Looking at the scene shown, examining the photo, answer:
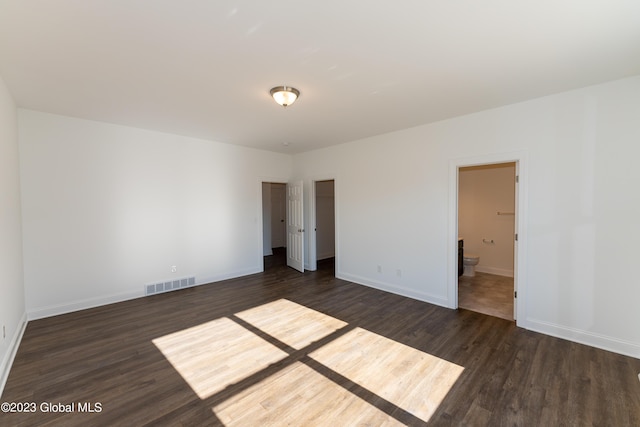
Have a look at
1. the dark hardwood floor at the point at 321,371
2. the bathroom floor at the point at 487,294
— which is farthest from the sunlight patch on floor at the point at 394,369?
the bathroom floor at the point at 487,294

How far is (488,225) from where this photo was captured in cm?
569

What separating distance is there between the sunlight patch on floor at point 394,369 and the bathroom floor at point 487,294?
1.70 m

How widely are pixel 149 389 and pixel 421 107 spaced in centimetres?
412

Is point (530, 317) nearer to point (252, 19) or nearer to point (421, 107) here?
point (421, 107)

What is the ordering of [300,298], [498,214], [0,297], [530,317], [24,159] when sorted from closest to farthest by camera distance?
[0,297], [530,317], [24,159], [300,298], [498,214]

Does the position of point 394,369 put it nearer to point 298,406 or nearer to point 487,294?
point 298,406

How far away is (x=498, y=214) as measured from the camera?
5.54m

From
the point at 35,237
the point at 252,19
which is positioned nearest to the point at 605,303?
the point at 252,19

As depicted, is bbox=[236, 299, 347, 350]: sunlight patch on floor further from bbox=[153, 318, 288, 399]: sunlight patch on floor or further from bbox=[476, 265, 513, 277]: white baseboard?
bbox=[476, 265, 513, 277]: white baseboard

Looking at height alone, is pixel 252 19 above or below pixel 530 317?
above

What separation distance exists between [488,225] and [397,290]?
9.27 feet

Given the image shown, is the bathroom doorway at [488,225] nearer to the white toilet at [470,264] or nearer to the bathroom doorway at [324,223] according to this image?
→ the white toilet at [470,264]

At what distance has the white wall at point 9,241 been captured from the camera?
8.04ft

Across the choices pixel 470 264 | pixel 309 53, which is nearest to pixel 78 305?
pixel 309 53
